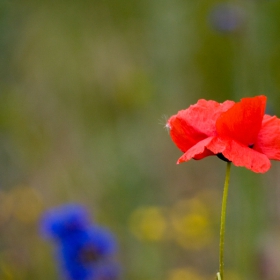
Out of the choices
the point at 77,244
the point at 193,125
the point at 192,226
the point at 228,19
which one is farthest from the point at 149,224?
the point at 193,125

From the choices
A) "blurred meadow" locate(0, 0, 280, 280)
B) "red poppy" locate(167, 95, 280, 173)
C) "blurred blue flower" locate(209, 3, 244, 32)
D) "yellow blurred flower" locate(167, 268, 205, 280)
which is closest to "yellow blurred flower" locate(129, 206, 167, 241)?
"blurred meadow" locate(0, 0, 280, 280)

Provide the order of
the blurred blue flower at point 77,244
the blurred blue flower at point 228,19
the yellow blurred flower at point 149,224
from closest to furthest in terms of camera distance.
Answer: the blurred blue flower at point 77,244
the yellow blurred flower at point 149,224
the blurred blue flower at point 228,19

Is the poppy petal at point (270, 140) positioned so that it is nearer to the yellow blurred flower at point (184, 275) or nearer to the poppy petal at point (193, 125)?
the poppy petal at point (193, 125)

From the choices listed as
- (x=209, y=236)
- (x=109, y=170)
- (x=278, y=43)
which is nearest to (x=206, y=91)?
(x=278, y=43)

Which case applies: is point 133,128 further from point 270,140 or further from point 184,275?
point 270,140

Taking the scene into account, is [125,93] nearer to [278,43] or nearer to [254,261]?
[278,43]

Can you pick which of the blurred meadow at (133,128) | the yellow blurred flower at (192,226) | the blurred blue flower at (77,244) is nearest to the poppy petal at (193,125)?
the blurred meadow at (133,128)

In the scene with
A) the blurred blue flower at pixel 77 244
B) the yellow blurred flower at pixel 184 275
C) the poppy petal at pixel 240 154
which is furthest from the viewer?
the yellow blurred flower at pixel 184 275

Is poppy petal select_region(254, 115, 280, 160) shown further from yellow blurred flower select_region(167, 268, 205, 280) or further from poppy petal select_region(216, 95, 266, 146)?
yellow blurred flower select_region(167, 268, 205, 280)
